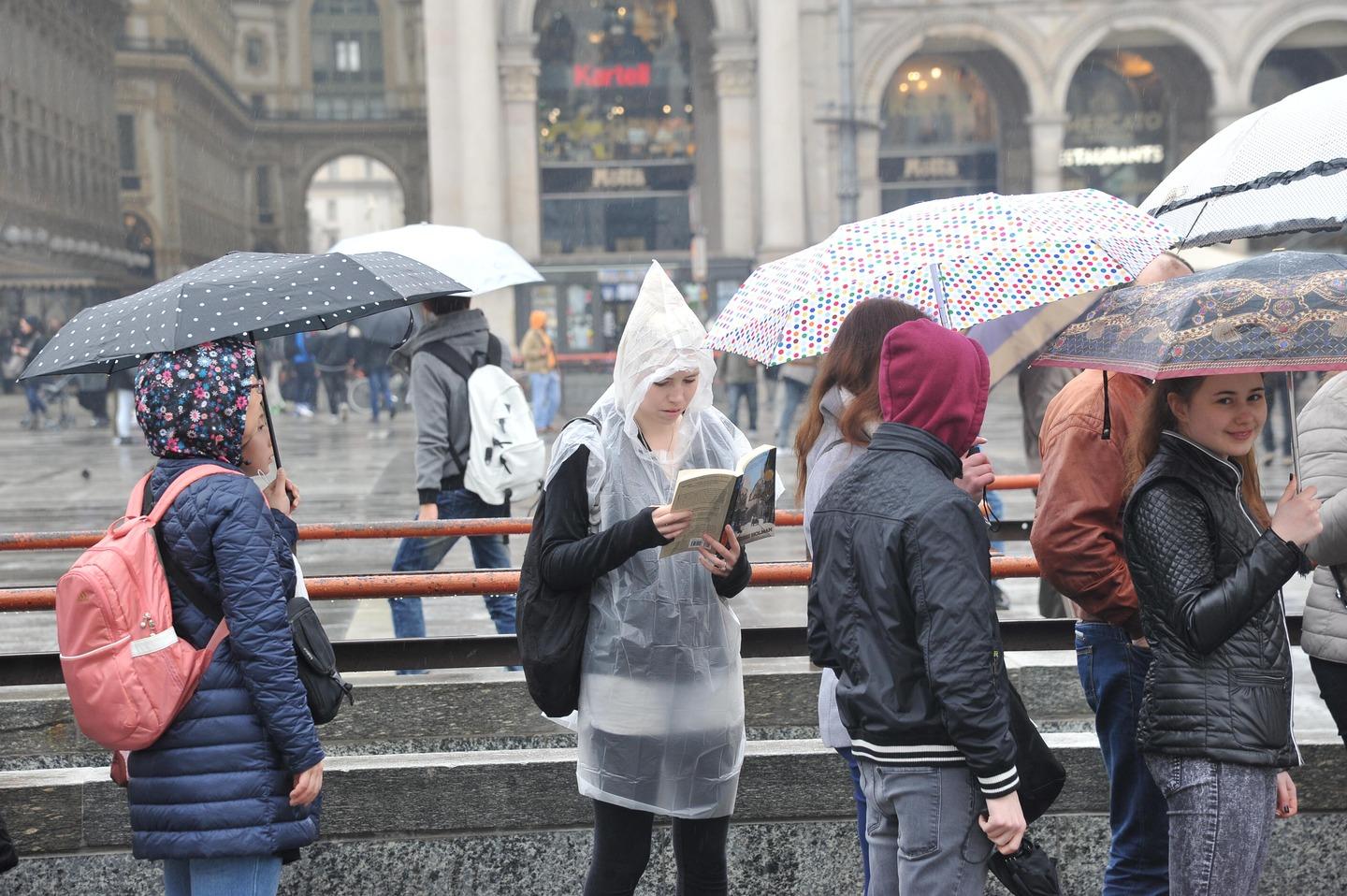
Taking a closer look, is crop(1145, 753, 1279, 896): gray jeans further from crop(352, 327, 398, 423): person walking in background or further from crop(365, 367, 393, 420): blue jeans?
crop(365, 367, 393, 420): blue jeans

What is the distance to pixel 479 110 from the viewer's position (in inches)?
1506

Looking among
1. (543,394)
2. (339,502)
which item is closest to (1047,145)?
(543,394)

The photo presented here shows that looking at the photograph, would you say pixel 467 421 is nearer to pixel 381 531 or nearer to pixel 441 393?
pixel 441 393

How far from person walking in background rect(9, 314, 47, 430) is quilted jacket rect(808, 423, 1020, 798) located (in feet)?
80.1

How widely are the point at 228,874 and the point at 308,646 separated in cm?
54

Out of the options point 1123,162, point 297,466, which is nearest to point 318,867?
point 297,466

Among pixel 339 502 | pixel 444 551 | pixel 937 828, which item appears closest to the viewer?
pixel 937 828

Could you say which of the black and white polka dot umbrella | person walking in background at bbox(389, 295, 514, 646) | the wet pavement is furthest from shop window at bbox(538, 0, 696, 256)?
the black and white polka dot umbrella

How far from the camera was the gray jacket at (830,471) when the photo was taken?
407 centimetres

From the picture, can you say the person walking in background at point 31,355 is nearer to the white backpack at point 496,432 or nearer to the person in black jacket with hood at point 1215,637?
the white backpack at point 496,432

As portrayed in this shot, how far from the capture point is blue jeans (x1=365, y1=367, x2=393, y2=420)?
2825 cm

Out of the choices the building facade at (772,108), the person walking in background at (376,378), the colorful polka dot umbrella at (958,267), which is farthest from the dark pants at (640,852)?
the building facade at (772,108)

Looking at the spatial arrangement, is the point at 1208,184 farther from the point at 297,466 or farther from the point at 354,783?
the point at 297,466

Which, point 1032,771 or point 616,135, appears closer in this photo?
point 1032,771
